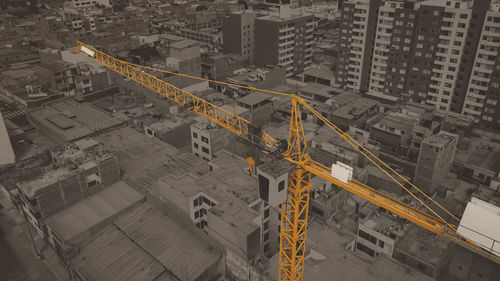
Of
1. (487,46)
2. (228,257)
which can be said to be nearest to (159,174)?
(228,257)

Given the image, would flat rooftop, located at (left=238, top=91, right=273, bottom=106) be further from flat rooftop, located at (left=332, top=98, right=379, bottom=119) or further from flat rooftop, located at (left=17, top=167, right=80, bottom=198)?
flat rooftop, located at (left=17, top=167, right=80, bottom=198)

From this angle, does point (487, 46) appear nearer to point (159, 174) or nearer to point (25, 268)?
point (159, 174)

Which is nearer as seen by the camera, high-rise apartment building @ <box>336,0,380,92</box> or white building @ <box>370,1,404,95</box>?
white building @ <box>370,1,404,95</box>

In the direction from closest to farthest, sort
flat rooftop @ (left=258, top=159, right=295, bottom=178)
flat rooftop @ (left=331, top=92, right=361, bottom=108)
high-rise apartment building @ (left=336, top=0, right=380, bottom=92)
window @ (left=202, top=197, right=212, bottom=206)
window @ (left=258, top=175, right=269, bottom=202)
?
1. flat rooftop @ (left=258, top=159, right=295, bottom=178)
2. window @ (left=258, top=175, right=269, bottom=202)
3. window @ (left=202, top=197, right=212, bottom=206)
4. flat rooftop @ (left=331, top=92, right=361, bottom=108)
5. high-rise apartment building @ (left=336, top=0, right=380, bottom=92)

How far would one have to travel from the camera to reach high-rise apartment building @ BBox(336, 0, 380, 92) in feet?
252

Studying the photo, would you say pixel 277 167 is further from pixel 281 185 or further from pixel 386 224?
pixel 386 224

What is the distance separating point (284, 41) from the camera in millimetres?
90312

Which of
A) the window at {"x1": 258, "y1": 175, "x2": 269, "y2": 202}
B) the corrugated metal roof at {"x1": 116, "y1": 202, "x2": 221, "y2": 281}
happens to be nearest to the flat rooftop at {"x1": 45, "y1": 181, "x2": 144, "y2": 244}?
the corrugated metal roof at {"x1": 116, "y1": 202, "x2": 221, "y2": 281}

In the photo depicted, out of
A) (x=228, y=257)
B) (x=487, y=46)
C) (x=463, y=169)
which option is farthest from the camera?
(x=487, y=46)

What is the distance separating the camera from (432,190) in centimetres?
5162

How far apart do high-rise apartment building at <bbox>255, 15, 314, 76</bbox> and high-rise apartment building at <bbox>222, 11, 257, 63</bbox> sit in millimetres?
5859

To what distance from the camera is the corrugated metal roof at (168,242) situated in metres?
37.5

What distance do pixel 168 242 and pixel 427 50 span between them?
5756cm

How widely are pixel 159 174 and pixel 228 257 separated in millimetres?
15548
